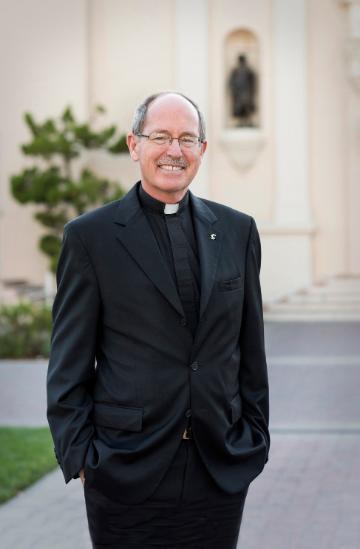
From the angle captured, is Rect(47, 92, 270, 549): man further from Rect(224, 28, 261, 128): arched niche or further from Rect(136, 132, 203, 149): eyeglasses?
Rect(224, 28, 261, 128): arched niche

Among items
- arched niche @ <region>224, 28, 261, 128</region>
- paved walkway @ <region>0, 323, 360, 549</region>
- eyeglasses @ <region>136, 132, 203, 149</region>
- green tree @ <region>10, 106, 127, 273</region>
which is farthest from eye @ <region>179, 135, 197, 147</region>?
arched niche @ <region>224, 28, 261, 128</region>

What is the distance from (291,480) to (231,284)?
3.97 metres

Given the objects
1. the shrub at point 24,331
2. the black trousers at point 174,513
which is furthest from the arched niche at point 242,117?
the black trousers at point 174,513

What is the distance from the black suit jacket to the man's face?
0.12 m

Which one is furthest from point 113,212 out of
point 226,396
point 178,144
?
point 226,396

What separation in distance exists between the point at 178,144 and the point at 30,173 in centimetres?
1443

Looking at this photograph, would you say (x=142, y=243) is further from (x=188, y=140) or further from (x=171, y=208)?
(x=188, y=140)

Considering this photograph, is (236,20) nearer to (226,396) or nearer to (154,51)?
(154,51)

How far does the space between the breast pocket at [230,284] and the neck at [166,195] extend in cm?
25

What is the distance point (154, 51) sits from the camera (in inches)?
714

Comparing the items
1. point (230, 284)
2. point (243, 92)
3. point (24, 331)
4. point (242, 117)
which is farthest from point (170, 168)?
point (242, 117)

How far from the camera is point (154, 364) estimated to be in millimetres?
2938

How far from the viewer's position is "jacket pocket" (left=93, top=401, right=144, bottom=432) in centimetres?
293

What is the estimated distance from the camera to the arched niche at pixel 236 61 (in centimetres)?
1800
